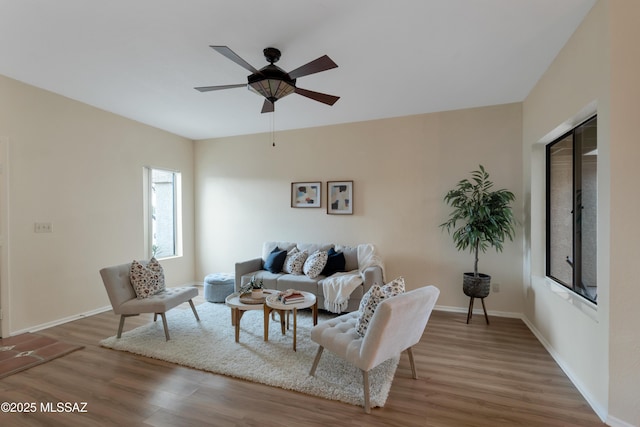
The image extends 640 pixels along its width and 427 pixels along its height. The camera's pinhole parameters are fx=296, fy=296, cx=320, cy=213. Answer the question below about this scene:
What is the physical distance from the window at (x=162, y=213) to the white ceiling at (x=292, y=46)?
1562mm

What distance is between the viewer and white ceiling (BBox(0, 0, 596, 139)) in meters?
2.20

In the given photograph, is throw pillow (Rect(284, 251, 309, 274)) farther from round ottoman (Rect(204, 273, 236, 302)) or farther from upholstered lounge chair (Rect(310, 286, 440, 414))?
upholstered lounge chair (Rect(310, 286, 440, 414))

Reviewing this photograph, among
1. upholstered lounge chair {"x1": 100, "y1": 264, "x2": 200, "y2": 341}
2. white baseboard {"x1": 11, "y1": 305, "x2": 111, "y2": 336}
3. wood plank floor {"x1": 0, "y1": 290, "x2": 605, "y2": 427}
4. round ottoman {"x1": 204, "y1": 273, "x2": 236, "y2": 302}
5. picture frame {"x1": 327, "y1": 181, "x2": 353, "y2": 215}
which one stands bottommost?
wood plank floor {"x1": 0, "y1": 290, "x2": 605, "y2": 427}

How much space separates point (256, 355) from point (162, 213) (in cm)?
369

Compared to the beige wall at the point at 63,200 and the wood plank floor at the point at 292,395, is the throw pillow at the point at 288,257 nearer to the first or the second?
the wood plank floor at the point at 292,395

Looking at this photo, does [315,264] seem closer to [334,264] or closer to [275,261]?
[334,264]

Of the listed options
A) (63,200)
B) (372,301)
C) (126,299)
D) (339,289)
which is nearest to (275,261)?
(339,289)

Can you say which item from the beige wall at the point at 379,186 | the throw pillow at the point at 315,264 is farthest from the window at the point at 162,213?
the throw pillow at the point at 315,264

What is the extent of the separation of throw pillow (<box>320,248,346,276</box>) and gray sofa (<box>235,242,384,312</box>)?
9 centimetres

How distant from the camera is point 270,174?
538cm

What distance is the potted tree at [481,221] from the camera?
366 centimetres

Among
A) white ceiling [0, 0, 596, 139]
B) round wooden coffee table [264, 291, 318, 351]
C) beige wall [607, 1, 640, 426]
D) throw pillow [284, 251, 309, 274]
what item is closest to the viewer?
beige wall [607, 1, 640, 426]

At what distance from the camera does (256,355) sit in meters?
2.91

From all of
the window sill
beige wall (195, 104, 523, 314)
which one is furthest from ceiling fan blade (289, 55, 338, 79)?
the window sill
